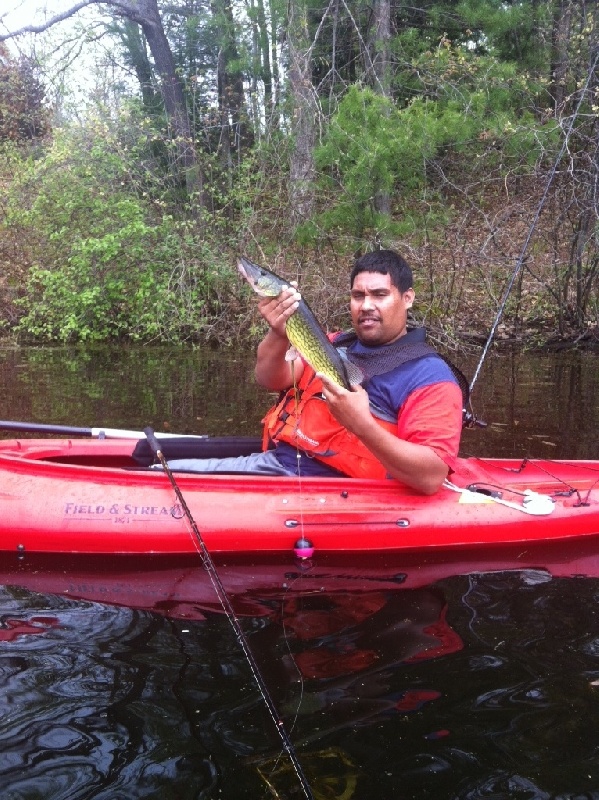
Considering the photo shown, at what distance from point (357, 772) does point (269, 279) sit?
6.71ft

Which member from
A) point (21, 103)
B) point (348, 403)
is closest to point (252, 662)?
point (348, 403)

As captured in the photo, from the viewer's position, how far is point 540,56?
41.5 ft

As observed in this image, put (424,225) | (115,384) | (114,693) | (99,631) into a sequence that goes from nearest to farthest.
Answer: (114,693), (99,631), (115,384), (424,225)

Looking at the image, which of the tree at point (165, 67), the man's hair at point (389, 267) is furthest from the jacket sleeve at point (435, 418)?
the tree at point (165, 67)

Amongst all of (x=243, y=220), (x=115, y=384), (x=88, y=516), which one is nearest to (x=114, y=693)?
(x=88, y=516)

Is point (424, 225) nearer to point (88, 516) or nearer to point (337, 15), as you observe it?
point (337, 15)

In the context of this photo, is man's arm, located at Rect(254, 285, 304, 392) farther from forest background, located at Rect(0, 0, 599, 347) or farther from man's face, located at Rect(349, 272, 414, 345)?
forest background, located at Rect(0, 0, 599, 347)

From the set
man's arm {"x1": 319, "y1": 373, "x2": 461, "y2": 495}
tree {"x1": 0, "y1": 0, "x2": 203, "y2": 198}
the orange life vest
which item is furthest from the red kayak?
tree {"x1": 0, "y1": 0, "x2": 203, "y2": 198}

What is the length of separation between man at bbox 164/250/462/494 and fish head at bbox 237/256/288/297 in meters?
0.04

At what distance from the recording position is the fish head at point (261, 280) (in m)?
3.56

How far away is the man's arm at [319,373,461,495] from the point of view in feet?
12.1

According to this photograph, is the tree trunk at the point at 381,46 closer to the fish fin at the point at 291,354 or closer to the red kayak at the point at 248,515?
the red kayak at the point at 248,515

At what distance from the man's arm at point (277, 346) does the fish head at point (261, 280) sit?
38 mm

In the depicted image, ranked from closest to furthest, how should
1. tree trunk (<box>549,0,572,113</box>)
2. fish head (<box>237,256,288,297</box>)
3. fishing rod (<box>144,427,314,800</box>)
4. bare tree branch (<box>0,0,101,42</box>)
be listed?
fishing rod (<box>144,427,314,800</box>)
fish head (<box>237,256,288,297</box>)
tree trunk (<box>549,0,572,113</box>)
bare tree branch (<box>0,0,101,42</box>)
